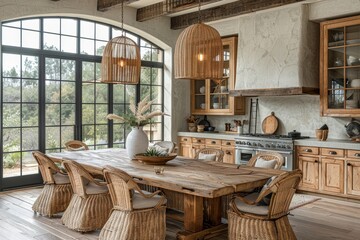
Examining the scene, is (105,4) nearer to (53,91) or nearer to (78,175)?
(53,91)

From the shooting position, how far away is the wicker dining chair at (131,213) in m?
3.62

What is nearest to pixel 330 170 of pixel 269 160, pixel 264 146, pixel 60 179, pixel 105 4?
pixel 264 146

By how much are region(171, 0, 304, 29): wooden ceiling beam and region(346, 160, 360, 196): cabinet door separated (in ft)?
8.71

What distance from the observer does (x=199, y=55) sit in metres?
4.06

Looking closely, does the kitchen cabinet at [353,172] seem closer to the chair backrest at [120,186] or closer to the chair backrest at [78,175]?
the chair backrest at [120,186]

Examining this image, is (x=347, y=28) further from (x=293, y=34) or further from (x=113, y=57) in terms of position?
(x=113, y=57)

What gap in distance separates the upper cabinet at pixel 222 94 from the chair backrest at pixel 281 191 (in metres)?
4.19

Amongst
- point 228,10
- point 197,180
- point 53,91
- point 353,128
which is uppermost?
point 228,10

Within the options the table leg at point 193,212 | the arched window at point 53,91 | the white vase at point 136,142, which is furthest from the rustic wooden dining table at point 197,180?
the arched window at point 53,91

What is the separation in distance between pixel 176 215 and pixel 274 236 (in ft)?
4.57

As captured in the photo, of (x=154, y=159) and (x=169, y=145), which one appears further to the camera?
(x=169, y=145)

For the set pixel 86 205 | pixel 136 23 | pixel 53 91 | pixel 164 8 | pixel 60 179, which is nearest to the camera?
pixel 86 205

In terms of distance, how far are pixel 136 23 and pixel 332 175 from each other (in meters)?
4.60

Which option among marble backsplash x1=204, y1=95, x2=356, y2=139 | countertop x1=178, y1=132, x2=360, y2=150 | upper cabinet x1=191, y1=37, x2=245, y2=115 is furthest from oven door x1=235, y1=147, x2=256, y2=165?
upper cabinet x1=191, y1=37, x2=245, y2=115
